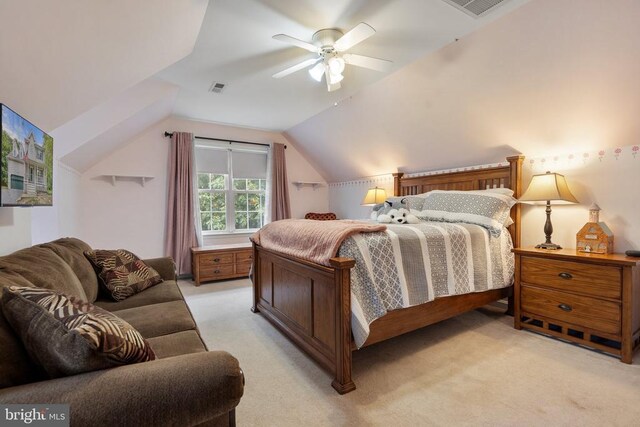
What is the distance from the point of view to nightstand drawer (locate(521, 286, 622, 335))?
82.6 inches

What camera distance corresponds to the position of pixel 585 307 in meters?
2.21

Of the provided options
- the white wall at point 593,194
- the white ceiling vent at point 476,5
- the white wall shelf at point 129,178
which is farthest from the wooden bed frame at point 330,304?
the white wall shelf at point 129,178

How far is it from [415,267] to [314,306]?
0.76 metres

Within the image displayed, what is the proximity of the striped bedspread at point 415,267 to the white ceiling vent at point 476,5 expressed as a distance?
5.13 ft

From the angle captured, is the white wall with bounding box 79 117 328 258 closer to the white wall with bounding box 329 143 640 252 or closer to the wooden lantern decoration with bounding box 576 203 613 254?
the white wall with bounding box 329 143 640 252

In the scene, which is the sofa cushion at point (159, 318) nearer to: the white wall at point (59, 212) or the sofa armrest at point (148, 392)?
the sofa armrest at point (148, 392)

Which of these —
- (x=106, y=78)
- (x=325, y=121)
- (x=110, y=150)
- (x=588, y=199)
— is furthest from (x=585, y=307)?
(x=110, y=150)

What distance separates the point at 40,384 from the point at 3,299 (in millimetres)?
319

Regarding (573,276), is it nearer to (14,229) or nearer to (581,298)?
(581,298)

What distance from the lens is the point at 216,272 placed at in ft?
13.9

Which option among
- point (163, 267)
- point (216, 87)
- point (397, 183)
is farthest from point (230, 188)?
point (397, 183)

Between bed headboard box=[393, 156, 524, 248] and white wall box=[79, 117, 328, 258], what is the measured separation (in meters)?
3.11

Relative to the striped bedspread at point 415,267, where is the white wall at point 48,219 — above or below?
above

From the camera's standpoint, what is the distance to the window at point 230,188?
4863 millimetres
